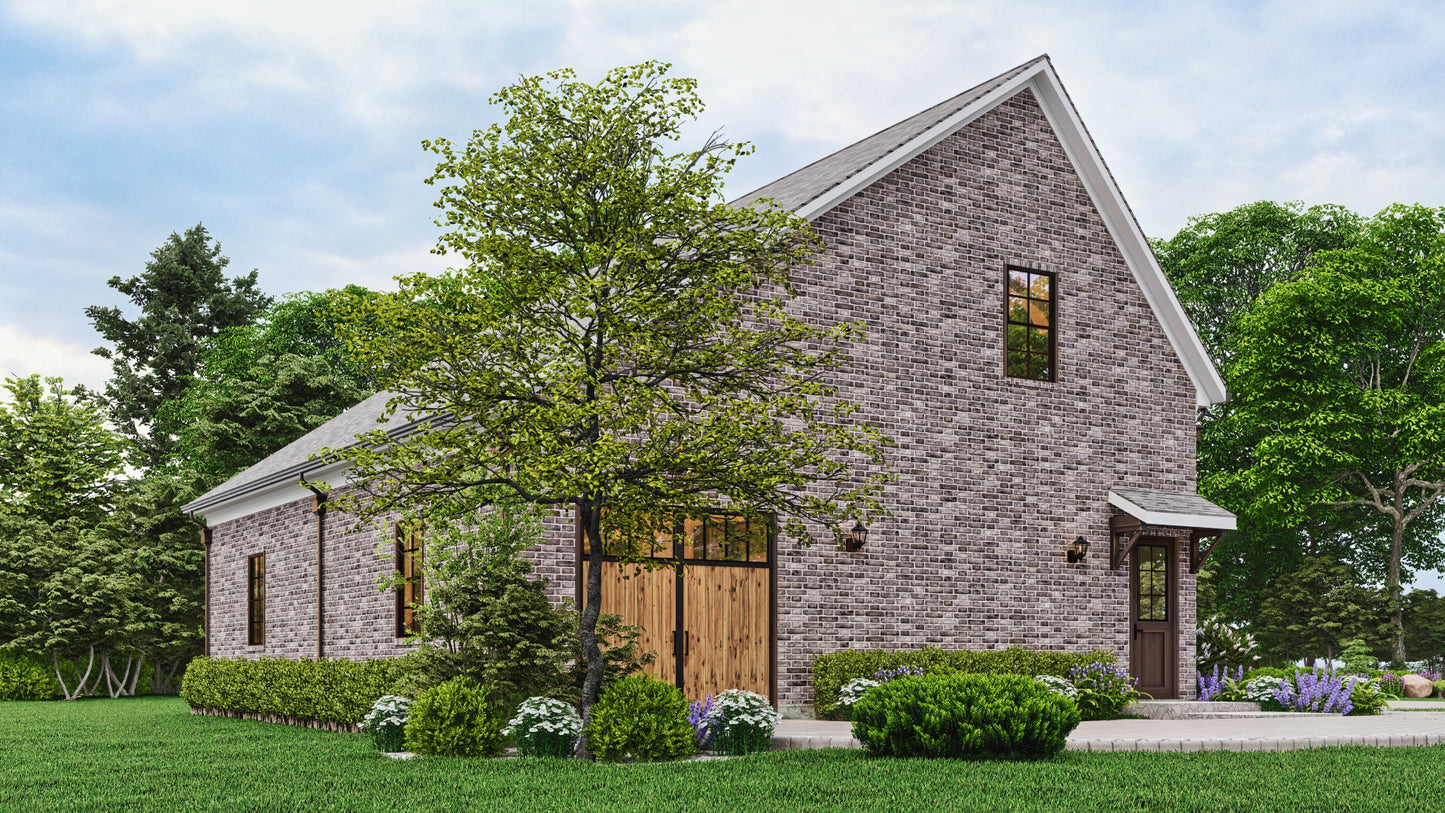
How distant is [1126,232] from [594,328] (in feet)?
31.7

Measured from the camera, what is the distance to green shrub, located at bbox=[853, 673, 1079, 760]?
10930 mm

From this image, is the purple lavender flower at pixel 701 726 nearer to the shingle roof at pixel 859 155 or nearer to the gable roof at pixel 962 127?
the gable roof at pixel 962 127

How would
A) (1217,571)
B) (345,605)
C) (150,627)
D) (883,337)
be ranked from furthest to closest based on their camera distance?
(1217,571) → (150,627) → (345,605) → (883,337)

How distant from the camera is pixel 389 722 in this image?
12.6 meters

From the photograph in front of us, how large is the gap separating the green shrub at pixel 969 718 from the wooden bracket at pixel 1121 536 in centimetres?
703

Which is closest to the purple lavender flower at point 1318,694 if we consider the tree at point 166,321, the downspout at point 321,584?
Answer: the downspout at point 321,584

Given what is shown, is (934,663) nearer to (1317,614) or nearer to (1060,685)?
(1060,685)

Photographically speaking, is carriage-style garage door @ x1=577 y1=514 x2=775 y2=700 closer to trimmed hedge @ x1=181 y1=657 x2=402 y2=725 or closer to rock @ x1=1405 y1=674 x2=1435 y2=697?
trimmed hedge @ x1=181 y1=657 x2=402 y2=725

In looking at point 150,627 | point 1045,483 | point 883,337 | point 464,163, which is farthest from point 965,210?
point 150,627

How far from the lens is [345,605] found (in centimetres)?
1764

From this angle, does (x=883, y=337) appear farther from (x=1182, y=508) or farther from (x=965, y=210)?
(x=1182, y=508)

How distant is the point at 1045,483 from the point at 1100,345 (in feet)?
7.23

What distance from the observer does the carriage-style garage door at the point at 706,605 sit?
14.6 metres

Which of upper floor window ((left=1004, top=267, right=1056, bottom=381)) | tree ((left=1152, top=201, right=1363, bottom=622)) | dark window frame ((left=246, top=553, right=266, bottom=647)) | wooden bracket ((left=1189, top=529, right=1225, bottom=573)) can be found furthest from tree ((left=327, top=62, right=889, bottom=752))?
tree ((left=1152, top=201, right=1363, bottom=622))
